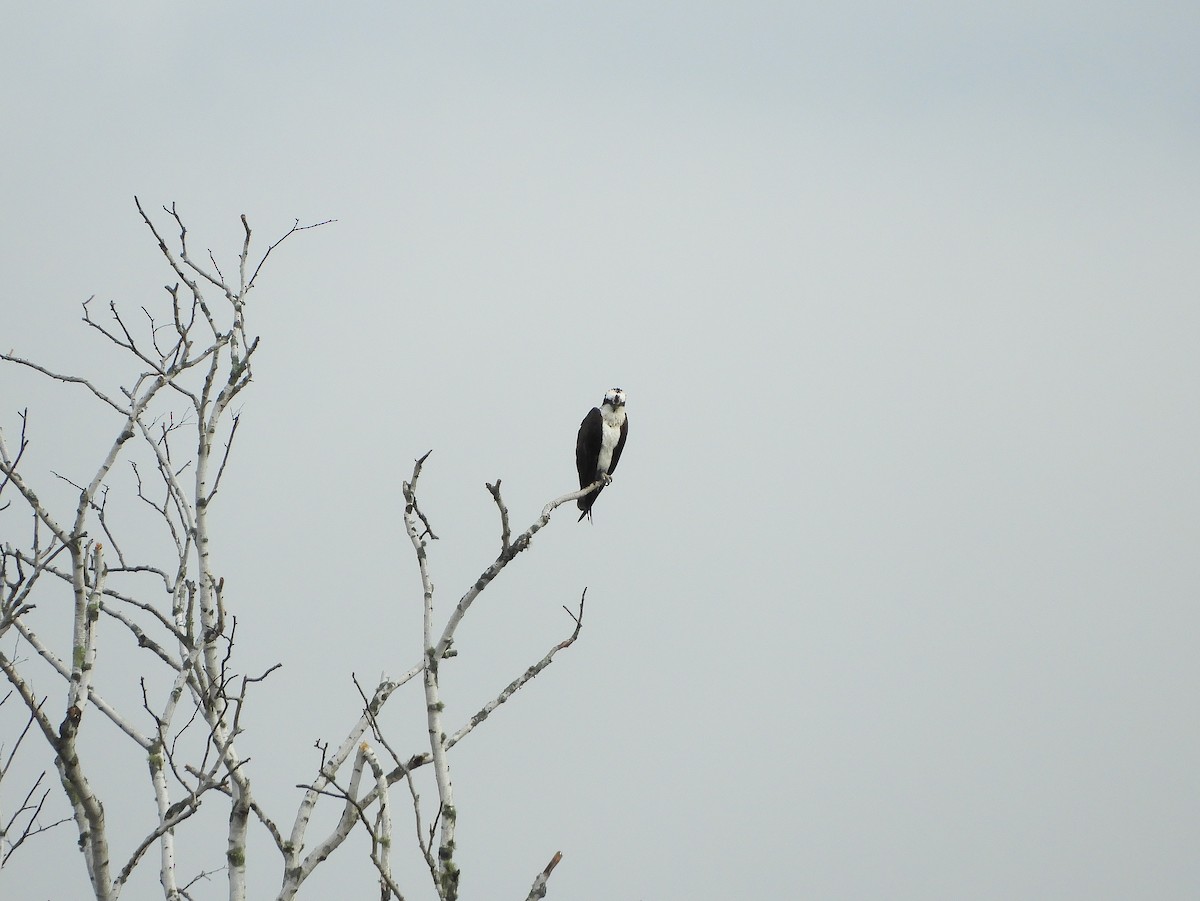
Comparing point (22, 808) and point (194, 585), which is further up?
point (194, 585)

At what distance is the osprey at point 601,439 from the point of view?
1373cm

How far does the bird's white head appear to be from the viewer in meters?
13.8

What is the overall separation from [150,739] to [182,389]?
183 centimetres

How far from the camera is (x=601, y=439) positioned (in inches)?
→ 541

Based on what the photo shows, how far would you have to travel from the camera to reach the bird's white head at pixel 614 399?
544 inches

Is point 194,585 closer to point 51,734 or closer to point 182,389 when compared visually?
point 182,389

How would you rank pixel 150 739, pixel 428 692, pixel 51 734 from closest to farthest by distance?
pixel 51 734 → pixel 428 692 → pixel 150 739

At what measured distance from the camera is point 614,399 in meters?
13.8

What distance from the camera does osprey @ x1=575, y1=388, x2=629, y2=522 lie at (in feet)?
45.1

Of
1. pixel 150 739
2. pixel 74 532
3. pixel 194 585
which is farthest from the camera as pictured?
pixel 194 585

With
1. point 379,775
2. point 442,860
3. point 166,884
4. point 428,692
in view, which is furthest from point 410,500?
point 166,884

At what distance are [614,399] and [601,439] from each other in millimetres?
472

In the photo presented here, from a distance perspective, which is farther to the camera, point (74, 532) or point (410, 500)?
point (410, 500)

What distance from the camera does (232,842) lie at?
6.27 meters
